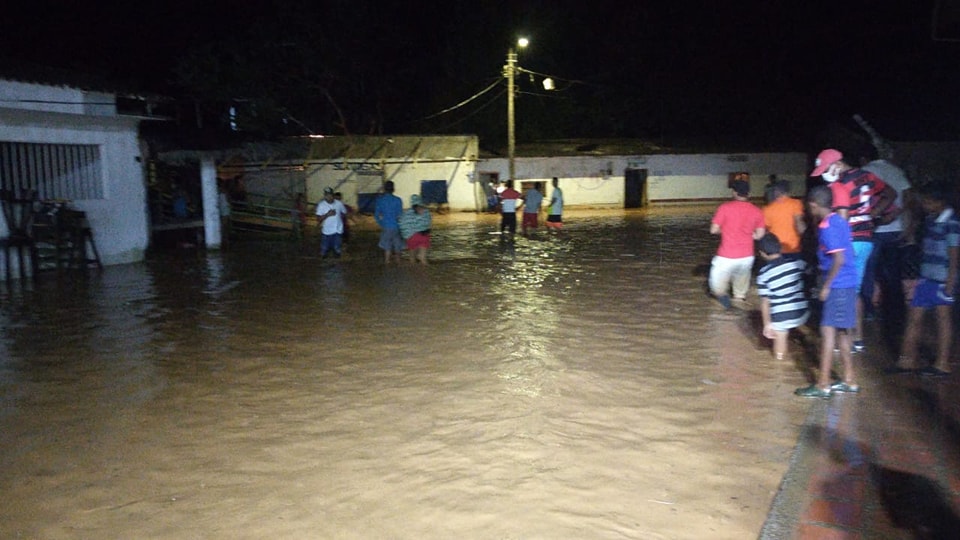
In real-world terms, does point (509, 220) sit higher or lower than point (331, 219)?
lower

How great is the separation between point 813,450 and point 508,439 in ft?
6.79

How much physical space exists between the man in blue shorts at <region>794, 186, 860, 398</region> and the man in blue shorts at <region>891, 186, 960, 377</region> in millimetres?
Answer: 1014

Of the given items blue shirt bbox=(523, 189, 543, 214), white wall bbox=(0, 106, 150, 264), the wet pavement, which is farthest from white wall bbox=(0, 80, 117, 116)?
blue shirt bbox=(523, 189, 543, 214)

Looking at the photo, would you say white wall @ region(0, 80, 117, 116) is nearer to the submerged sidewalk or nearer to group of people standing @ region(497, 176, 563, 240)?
group of people standing @ region(497, 176, 563, 240)

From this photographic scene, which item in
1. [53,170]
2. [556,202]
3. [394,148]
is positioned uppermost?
[394,148]

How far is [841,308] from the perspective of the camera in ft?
21.1

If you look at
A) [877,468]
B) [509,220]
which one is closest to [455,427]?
[877,468]

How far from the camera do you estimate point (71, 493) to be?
502 cm

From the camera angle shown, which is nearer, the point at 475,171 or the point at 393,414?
the point at 393,414

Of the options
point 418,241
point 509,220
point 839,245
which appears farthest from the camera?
point 509,220

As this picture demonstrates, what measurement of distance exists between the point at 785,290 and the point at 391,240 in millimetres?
9739

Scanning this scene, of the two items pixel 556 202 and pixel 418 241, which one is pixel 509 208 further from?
pixel 418 241

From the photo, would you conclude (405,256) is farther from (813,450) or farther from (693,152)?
(693,152)

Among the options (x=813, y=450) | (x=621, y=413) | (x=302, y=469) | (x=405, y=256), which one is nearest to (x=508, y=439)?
(x=621, y=413)
